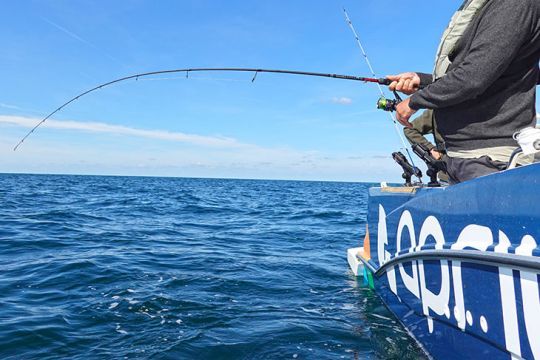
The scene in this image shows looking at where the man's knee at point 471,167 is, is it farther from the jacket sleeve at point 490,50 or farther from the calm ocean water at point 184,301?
the calm ocean water at point 184,301

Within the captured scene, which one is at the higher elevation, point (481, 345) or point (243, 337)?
point (481, 345)

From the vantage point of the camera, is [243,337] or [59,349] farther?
[243,337]

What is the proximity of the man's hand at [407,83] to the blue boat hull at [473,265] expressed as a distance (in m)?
0.81

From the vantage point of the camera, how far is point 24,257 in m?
6.80

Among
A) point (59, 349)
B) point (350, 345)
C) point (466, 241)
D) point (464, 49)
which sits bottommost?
point (350, 345)

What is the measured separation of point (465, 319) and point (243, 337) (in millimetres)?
2026

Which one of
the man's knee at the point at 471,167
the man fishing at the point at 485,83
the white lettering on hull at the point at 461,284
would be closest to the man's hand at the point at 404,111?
the man fishing at the point at 485,83

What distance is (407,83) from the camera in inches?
126

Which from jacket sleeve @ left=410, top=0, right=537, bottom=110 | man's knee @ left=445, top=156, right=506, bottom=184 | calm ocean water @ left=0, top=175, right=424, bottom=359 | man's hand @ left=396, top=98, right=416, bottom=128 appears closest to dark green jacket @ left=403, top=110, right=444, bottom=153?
man's hand @ left=396, top=98, right=416, bottom=128

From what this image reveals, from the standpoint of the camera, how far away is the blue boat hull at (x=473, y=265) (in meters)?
1.81

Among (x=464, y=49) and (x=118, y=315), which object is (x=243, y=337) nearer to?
(x=118, y=315)

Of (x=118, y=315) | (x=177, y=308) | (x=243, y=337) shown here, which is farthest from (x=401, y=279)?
(x=118, y=315)

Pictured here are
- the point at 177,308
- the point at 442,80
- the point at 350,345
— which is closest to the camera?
the point at 442,80

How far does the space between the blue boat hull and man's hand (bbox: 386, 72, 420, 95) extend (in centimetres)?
81
